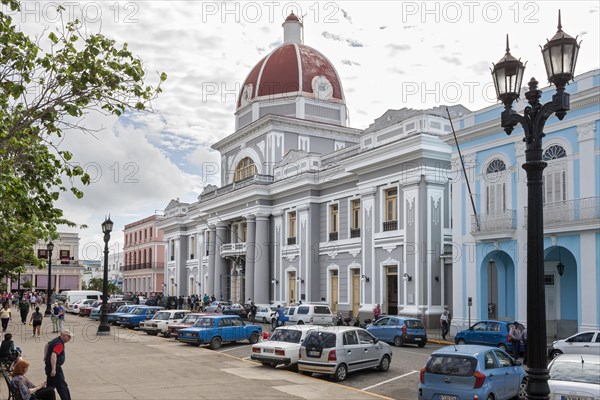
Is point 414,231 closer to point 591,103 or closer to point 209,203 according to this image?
point 591,103

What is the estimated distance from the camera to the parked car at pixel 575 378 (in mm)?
11602

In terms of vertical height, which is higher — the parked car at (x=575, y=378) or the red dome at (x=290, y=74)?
the red dome at (x=290, y=74)

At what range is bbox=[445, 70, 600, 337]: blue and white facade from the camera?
2561 cm

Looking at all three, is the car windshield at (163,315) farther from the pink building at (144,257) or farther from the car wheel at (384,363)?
the pink building at (144,257)

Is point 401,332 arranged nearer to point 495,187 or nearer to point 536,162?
point 495,187

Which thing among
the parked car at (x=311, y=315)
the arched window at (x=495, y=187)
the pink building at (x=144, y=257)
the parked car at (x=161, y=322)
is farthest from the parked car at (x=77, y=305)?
the arched window at (x=495, y=187)

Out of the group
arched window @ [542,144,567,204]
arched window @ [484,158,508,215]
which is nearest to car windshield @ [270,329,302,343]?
arched window @ [484,158,508,215]

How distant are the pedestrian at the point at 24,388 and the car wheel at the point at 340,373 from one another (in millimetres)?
7877

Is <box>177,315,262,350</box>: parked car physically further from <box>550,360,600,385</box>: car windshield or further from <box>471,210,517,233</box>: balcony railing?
→ <box>550,360,600,385</box>: car windshield

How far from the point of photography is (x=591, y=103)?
25.7 meters

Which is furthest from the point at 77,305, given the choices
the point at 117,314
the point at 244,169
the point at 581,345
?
the point at 581,345

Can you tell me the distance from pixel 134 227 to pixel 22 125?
278ft

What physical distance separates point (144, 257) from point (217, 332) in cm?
6503

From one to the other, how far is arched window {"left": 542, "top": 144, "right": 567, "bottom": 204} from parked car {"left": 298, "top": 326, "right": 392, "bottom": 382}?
11.9 meters
